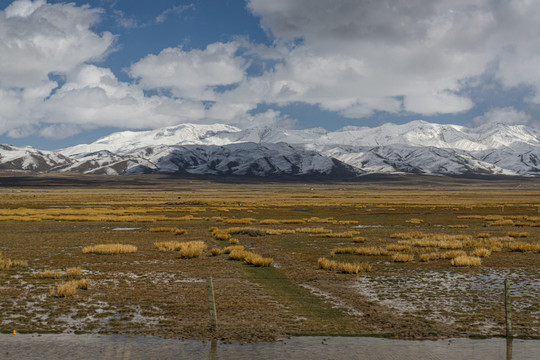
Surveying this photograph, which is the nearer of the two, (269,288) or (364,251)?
(269,288)

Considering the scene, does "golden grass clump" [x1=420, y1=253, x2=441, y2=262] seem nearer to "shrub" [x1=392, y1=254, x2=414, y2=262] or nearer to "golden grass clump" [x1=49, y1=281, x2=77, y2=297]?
"shrub" [x1=392, y1=254, x2=414, y2=262]

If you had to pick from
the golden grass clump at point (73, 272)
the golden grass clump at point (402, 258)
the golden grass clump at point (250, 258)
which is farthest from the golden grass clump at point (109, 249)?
the golden grass clump at point (402, 258)

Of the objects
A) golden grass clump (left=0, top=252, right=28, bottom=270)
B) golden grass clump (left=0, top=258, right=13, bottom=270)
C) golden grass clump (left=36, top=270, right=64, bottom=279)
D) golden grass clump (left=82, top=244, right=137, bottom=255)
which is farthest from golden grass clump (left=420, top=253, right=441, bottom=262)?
golden grass clump (left=0, top=258, right=13, bottom=270)

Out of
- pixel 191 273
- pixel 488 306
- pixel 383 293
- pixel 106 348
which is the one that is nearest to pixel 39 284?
pixel 191 273

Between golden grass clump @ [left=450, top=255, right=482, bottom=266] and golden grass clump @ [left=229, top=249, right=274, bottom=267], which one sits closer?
golden grass clump @ [left=450, top=255, right=482, bottom=266]

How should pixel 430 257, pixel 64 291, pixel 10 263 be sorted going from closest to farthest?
pixel 64 291 < pixel 10 263 < pixel 430 257

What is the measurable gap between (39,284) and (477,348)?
1794cm

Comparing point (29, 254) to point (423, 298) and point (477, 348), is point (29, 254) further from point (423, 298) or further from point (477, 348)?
point (477, 348)

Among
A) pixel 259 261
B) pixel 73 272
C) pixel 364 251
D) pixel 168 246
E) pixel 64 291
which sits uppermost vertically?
pixel 64 291

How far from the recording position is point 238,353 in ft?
41.5

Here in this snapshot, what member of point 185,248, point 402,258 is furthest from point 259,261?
point 402,258

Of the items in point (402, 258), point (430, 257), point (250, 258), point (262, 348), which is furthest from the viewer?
point (430, 257)

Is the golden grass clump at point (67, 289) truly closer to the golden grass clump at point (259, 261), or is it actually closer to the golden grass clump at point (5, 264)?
the golden grass clump at point (5, 264)

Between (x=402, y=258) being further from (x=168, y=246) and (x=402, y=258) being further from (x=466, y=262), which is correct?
(x=168, y=246)
